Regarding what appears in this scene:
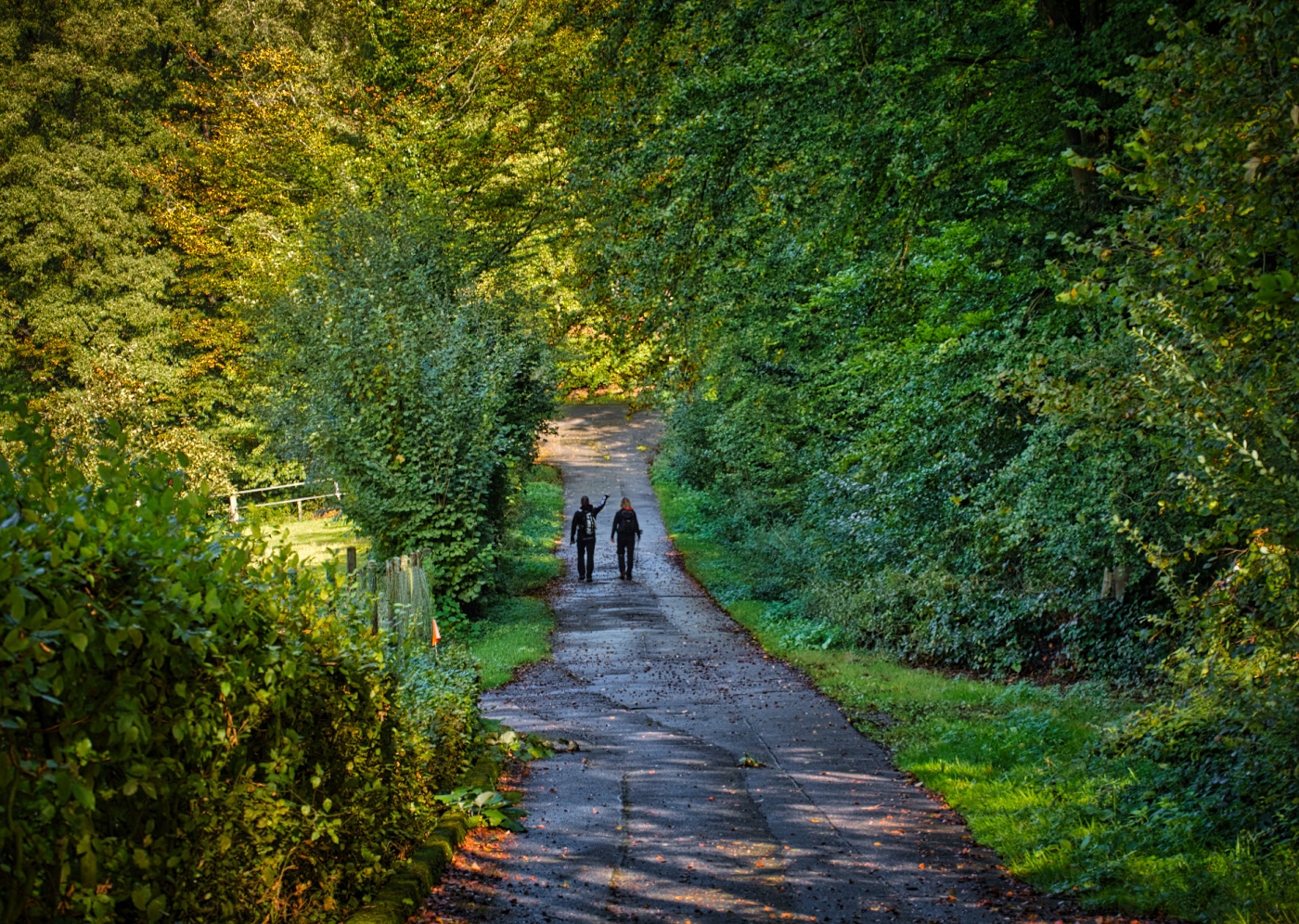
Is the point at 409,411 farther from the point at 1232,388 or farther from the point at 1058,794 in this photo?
the point at 1232,388

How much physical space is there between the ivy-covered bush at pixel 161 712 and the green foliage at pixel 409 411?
11.4 metres

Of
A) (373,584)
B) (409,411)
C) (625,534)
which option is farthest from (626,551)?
(373,584)

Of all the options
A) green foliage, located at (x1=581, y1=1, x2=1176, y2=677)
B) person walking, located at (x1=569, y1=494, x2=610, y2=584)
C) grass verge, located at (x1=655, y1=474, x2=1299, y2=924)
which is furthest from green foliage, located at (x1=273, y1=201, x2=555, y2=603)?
grass verge, located at (x1=655, y1=474, x2=1299, y2=924)

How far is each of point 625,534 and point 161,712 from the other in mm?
20052

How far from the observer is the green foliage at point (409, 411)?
16125 millimetres

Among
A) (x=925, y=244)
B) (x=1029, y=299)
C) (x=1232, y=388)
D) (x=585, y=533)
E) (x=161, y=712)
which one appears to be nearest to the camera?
(x=161, y=712)

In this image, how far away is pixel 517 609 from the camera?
19281 mm

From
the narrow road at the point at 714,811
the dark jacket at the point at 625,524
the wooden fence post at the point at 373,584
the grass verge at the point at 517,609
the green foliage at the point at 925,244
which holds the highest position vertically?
the green foliage at the point at 925,244

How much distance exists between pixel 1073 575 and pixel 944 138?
5024mm

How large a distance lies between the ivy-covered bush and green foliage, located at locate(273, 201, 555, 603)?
11.4 meters

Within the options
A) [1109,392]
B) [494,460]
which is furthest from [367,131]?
[1109,392]

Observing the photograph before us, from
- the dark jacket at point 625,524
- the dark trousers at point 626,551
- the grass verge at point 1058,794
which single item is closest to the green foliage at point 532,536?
the dark trousers at point 626,551

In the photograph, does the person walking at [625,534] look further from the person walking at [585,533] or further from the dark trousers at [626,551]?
the person walking at [585,533]

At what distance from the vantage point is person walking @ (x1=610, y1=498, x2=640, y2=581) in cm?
2314
